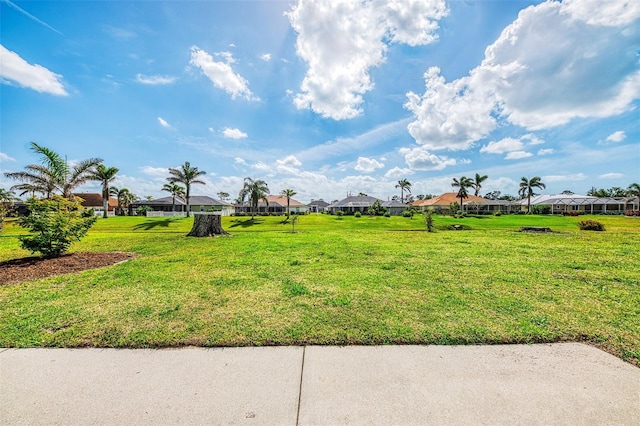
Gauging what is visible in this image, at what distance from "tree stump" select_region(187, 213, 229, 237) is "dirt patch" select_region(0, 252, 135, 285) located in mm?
6263

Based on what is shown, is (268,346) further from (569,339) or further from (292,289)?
(569,339)

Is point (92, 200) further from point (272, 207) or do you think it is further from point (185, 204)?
point (272, 207)

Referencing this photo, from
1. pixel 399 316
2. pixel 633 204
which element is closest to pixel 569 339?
pixel 399 316

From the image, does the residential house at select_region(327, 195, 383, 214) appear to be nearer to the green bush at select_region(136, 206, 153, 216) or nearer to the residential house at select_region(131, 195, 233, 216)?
the residential house at select_region(131, 195, 233, 216)

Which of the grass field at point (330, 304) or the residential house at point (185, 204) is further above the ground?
the residential house at point (185, 204)

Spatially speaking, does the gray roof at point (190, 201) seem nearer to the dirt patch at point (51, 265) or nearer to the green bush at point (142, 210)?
the green bush at point (142, 210)

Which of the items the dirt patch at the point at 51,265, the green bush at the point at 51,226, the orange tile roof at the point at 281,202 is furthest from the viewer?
the orange tile roof at the point at 281,202

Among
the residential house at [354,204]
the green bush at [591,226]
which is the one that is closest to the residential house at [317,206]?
the residential house at [354,204]

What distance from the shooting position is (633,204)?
64375 millimetres

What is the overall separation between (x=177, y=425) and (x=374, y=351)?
197 centimetres

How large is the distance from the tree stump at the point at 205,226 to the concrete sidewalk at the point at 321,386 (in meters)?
13.0

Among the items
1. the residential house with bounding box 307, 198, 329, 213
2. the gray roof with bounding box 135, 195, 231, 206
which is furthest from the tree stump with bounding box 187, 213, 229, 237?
the residential house with bounding box 307, 198, 329, 213

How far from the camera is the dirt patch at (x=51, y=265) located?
657 centimetres

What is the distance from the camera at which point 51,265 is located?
7555 mm
